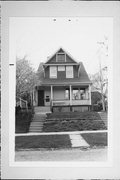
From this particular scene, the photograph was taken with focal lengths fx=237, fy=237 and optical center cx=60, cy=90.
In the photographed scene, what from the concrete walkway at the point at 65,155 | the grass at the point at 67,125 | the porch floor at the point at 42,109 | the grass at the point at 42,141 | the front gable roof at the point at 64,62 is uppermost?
the front gable roof at the point at 64,62

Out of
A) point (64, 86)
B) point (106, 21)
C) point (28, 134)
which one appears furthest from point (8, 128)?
point (106, 21)

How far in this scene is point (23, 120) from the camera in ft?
9.48

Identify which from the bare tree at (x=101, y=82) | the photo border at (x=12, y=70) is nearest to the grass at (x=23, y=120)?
the photo border at (x=12, y=70)

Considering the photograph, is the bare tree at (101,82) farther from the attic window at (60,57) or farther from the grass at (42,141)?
the grass at (42,141)

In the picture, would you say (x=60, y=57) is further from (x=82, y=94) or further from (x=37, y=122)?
(x=37, y=122)

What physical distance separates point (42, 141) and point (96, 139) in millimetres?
707

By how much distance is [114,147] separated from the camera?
2.46 m

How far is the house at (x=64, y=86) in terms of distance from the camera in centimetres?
289

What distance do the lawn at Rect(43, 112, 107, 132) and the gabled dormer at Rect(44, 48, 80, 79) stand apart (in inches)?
19.3

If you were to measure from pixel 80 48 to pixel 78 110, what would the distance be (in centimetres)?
80

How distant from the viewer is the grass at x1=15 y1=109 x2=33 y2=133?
2.88 m

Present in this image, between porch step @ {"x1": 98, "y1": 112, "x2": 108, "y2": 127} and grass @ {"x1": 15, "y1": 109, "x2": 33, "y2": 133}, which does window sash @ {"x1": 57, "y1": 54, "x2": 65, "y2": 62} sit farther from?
porch step @ {"x1": 98, "y1": 112, "x2": 108, "y2": 127}

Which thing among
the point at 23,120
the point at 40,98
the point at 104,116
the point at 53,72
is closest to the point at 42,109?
the point at 40,98

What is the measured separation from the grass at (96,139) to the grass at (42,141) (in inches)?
10.2
